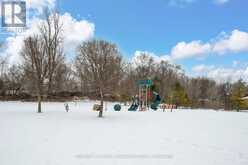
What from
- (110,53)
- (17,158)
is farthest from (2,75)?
(17,158)

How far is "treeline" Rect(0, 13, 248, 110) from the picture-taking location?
1537 centimetres

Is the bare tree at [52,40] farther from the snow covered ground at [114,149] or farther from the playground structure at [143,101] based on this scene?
the snow covered ground at [114,149]

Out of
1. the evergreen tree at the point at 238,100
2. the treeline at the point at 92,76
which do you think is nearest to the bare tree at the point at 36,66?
the treeline at the point at 92,76

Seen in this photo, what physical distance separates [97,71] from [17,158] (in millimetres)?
9922

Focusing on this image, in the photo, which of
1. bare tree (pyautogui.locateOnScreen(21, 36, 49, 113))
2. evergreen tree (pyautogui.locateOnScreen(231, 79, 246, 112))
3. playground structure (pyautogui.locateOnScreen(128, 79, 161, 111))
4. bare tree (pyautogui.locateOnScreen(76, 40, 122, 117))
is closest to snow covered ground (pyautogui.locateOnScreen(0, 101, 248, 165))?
bare tree (pyautogui.locateOnScreen(76, 40, 122, 117))

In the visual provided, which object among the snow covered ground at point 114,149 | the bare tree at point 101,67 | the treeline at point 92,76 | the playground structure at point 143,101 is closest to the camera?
the snow covered ground at point 114,149

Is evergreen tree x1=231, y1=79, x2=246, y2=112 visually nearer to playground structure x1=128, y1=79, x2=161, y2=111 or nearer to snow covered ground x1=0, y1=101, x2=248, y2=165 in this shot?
playground structure x1=128, y1=79, x2=161, y2=111

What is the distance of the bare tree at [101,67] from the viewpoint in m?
14.2

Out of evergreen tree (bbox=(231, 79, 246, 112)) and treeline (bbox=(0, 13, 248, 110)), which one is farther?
evergreen tree (bbox=(231, 79, 246, 112))

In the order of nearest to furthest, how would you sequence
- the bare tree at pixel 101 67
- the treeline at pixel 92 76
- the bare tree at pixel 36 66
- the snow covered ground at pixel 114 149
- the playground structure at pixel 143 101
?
the snow covered ground at pixel 114 149, the bare tree at pixel 101 67, the treeline at pixel 92 76, the bare tree at pixel 36 66, the playground structure at pixel 143 101

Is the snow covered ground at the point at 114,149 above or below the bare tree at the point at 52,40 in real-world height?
below

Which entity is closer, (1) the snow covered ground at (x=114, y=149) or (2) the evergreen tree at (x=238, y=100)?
(1) the snow covered ground at (x=114, y=149)

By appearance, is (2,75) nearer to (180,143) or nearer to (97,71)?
(97,71)

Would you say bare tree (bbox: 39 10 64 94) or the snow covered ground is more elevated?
bare tree (bbox: 39 10 64 94)
